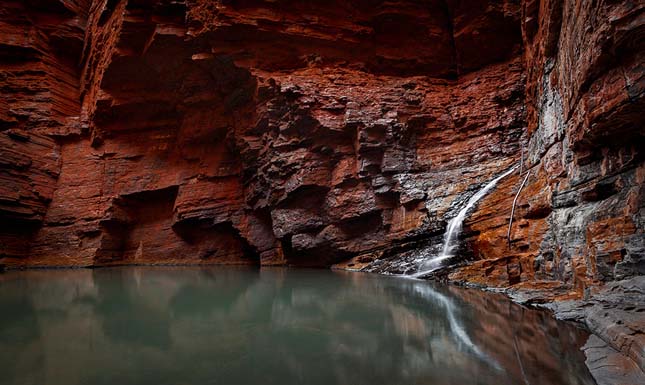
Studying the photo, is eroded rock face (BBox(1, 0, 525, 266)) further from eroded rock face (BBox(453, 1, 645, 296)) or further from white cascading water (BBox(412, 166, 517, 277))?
eroded rock face (BBox(453, 1, 645, 296))

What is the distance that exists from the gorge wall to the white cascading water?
1.14 ft

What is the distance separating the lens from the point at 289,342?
371 cm

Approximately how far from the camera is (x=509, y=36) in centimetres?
1325

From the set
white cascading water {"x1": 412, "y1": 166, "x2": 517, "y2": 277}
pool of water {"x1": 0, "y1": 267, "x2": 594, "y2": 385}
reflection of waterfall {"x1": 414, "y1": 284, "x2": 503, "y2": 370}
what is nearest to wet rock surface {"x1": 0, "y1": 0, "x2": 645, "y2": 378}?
white cascading water {"x1": 412, "y1": 166, "x2": 517, "y2": 277}

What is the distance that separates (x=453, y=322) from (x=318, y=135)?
9.86 m

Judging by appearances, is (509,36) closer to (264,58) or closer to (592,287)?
(264,58)

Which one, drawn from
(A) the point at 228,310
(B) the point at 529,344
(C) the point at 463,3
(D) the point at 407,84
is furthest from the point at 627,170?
(C) the point at 463,3

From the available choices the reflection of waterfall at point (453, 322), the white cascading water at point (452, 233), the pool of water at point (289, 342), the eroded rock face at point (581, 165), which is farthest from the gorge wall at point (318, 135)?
the pool of water at point (289, 342)

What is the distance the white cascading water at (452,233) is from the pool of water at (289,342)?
117 inches

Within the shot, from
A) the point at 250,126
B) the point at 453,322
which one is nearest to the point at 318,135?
the point at 250,126

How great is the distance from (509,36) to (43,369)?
15.0 metres

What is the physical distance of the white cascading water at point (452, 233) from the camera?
969cm

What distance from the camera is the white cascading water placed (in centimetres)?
969

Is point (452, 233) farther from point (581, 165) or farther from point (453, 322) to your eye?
point (453, 322)
